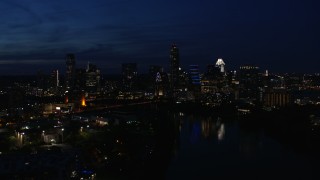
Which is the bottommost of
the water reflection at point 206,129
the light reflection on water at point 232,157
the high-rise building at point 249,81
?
the light reflection on water at point 232,157

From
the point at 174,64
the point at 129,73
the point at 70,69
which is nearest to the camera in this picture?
the point at 70,69

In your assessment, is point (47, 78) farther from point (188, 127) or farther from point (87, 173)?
point (87, 173)

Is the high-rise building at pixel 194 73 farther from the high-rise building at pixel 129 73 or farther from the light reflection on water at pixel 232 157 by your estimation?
the light reflection on water at pixel 232 157

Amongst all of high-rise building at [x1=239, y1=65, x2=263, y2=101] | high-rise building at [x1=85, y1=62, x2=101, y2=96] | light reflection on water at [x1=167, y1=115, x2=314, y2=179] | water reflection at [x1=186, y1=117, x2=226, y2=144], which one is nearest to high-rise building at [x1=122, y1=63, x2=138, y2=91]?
high-rise building at [x1=85, y1=62, x2=101, y2=96]

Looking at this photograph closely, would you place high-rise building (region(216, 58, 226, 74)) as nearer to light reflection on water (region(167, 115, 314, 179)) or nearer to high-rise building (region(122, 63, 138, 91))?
high-rise building (region(122, 63, 138, 91))

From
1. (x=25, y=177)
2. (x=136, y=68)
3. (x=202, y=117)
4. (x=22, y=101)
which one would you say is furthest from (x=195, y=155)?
(x=136, y=68)

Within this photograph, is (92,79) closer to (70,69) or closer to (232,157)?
(70,69)

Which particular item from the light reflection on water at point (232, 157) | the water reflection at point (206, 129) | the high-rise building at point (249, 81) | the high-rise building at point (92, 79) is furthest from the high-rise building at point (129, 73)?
the light reflection on water at point (232, 157)

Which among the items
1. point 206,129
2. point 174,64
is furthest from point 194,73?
point 206,129

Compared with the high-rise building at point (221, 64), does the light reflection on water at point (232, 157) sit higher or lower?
lower
